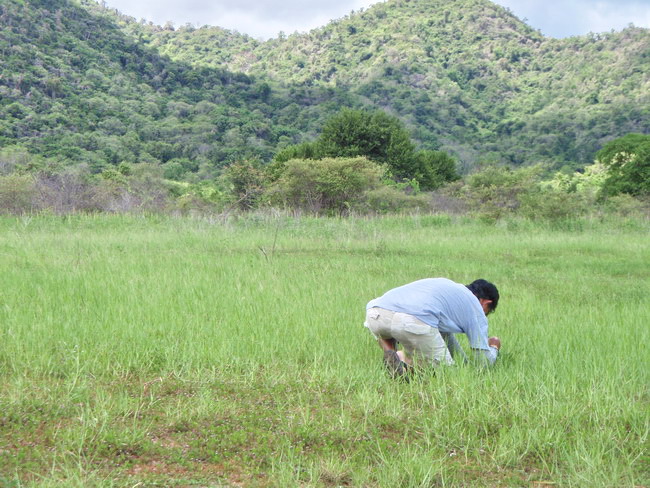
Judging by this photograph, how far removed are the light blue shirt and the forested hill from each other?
51.5 meters

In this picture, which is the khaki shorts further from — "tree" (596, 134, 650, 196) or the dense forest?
"tree" (596, 134, 650, 196)

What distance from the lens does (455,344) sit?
4.60m

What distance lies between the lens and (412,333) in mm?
4188

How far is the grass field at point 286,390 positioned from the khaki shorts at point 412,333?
214 mm

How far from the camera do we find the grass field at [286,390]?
293 centimetres

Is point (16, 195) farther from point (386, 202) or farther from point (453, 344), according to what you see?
point (453, 344)

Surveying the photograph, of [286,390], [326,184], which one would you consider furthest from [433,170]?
[286,390]

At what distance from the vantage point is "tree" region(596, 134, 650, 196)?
32.5 m

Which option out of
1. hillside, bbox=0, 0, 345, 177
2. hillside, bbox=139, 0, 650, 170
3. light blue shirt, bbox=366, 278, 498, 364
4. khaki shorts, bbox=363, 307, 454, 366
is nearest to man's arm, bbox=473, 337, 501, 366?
light blue shirt, bbox=366, 278, 498, 364

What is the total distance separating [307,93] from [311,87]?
5.44 meters

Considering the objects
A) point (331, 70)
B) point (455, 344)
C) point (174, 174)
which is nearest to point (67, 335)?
point (455, 344)

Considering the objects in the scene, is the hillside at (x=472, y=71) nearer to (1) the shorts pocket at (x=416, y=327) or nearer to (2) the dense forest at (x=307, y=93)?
(2) the dense forest at (x=307, y=93)

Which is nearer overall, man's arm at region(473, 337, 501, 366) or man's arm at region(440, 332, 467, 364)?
man's arm at region(473, 337, 501, 366)

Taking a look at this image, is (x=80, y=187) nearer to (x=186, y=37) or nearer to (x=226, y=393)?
(x=226, y=393)
